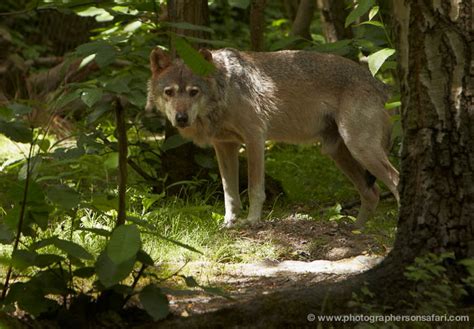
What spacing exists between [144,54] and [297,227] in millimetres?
2132

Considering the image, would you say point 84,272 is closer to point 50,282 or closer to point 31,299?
point 50,282

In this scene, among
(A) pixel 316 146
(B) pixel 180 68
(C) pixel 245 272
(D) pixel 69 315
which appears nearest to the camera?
(D) pixel 69 315

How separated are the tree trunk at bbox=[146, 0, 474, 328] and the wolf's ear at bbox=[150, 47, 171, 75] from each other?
3.85m

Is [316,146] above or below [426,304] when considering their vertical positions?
below

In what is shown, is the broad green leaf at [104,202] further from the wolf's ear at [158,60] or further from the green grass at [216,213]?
the wolf's ear at [158,60]

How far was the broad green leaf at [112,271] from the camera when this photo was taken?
365 centimetres

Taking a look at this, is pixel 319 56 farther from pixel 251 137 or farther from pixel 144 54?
pixel 144 54

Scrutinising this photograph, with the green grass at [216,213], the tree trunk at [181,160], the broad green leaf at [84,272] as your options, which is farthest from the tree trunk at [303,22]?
the broad green leaf at [84,272]

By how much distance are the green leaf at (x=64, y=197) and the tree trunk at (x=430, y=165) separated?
78 centimetres

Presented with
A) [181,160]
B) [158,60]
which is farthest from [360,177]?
[158,60]

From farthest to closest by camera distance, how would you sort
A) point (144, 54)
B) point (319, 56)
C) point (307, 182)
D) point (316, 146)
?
point (316, 146) → point (307, 182) → point (319, 56) → point (144, 54)

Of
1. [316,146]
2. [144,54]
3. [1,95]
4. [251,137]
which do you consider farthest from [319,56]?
[1,95]

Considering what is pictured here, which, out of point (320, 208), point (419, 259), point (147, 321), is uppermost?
point (419, 259)

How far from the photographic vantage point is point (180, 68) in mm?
7719
